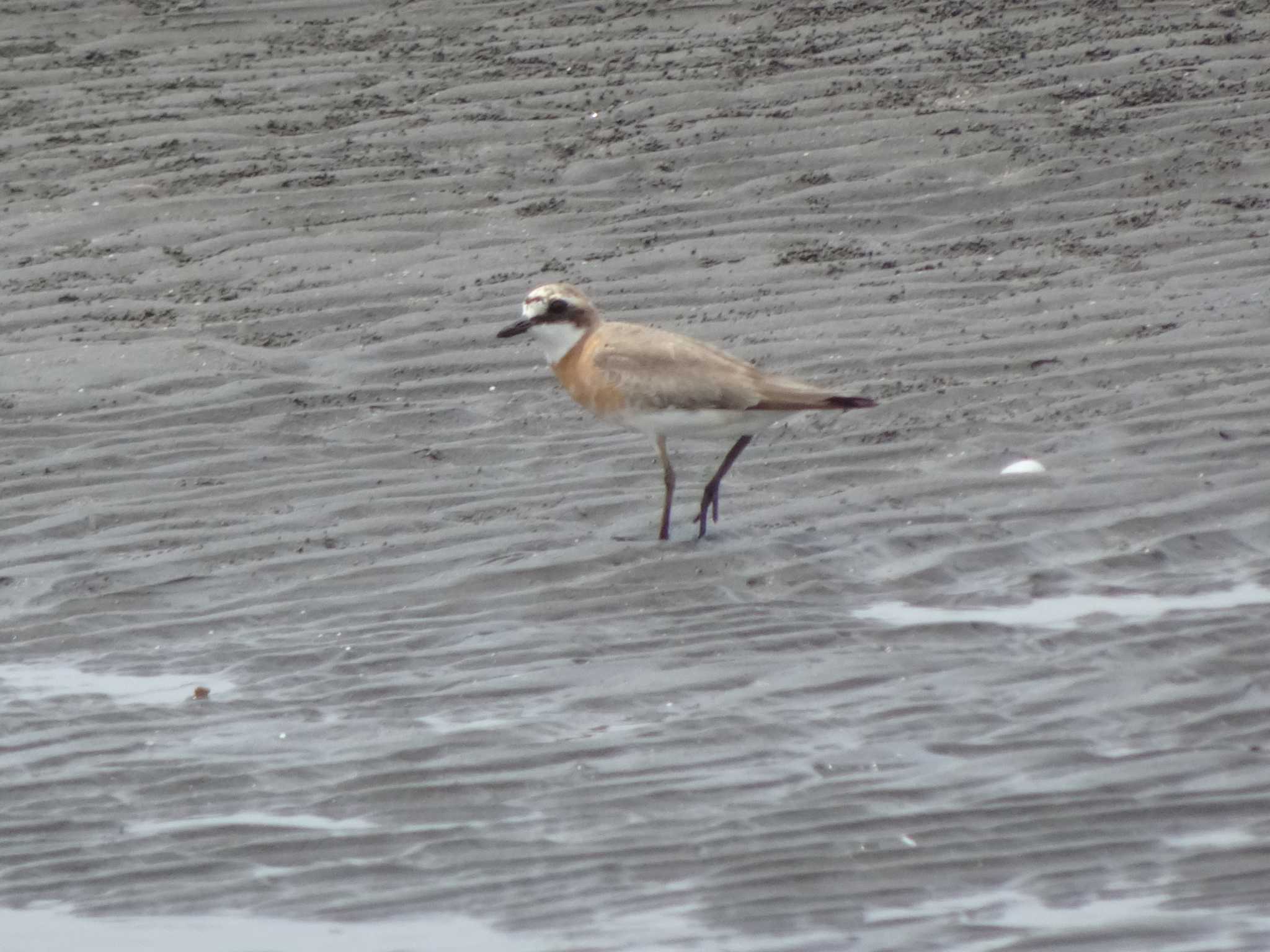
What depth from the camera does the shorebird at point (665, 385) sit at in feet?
23.1

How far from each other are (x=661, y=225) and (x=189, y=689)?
15.4 ft

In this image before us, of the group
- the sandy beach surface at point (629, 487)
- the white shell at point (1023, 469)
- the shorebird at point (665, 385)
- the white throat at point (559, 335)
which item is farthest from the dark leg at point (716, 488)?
the white shell at point (1023, 469)

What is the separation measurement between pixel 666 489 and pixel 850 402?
0.71 m

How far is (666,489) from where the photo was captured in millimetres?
7090

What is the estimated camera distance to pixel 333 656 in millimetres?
6230

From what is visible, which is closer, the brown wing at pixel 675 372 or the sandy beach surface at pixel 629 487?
the sandy beach surface at pixel 629 487

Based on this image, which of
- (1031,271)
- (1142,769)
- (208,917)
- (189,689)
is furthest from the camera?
(1031,271)

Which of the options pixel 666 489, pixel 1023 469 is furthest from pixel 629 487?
pixel 1023 469

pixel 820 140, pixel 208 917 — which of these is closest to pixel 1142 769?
pixel 208 917

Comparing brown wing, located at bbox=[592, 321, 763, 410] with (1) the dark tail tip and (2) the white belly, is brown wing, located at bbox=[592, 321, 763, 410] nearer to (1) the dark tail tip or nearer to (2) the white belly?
(2) the white belly

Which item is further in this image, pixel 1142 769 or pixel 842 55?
pixel 842 55

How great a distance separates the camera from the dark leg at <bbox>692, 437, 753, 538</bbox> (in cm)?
701

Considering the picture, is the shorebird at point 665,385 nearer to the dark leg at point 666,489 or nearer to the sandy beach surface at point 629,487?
the dark leg at point 666,489

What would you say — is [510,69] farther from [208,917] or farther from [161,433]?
[208,917]
